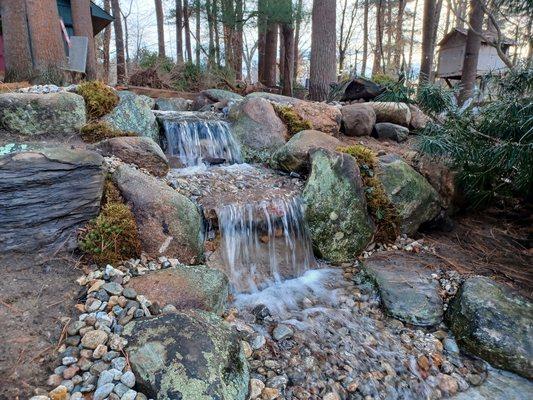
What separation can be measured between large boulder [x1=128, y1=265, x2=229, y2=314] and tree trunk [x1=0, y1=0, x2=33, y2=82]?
14.2 feet

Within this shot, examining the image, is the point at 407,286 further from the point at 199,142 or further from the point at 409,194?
the point at 199,142

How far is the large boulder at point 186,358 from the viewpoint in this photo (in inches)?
68.6

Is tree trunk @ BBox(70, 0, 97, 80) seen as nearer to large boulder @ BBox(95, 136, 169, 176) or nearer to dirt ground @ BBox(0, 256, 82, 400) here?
large boulder @ BBox(95, 136, 169, 176)

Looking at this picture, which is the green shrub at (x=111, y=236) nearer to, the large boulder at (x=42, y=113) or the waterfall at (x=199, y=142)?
the large boulder at (x=42, y=113)

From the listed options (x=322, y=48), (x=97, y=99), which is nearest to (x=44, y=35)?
(x=97, y=99)

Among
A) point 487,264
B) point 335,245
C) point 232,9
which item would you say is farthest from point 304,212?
point 232,9

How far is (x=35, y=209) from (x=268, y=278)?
6.48 feet

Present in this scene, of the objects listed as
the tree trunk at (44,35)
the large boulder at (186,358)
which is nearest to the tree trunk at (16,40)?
the tree trunk at (44,35)

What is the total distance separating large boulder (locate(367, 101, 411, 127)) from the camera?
240 inches

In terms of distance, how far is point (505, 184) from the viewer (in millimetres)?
3922

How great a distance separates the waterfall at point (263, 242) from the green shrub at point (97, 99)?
7.01 feet

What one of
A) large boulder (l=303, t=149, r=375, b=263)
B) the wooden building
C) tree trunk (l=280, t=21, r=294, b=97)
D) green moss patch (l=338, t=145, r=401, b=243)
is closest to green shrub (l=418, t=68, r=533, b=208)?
green moss patch (l=338, t=145, r=401, b=243)

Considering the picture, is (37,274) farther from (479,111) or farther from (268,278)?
(479,111)

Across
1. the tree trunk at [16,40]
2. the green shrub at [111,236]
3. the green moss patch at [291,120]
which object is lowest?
the green shrub at [111,236]
